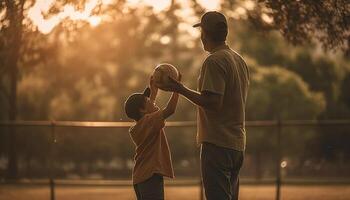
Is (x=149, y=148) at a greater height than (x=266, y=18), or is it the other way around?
(x=266, y=18)

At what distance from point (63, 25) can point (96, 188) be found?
311 inches

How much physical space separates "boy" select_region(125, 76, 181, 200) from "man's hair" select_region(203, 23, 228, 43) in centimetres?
85

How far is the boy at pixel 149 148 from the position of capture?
6.81 metres

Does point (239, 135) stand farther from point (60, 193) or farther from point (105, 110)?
point (105, 110)

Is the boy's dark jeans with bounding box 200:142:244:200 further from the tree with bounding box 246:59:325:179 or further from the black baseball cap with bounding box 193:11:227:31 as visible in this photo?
the tree with bounding box 246:59:325:179

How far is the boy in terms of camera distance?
6.81 m

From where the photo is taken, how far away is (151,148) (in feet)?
22.6

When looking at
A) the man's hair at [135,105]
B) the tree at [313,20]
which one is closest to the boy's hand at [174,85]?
the man's hair at [135,105]

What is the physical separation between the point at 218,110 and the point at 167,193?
10708 mm

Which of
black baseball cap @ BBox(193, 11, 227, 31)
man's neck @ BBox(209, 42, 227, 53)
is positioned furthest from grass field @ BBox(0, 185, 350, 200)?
black baseball cap @ BBox(193, 11, 227, 31)

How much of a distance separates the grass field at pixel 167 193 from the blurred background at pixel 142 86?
4 centimetres

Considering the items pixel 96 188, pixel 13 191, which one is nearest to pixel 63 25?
pixel 13 191

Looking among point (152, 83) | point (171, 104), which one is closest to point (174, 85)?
point (171, 104)

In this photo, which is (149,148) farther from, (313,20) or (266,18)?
(266,18)
